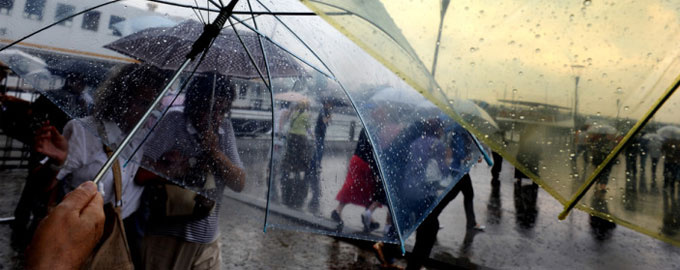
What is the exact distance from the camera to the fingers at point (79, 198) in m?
1.26

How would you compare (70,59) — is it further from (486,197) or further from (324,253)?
(486,197)

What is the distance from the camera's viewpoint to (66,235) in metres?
1.24

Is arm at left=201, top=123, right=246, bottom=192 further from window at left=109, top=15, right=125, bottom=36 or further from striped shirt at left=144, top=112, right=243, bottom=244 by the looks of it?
window at left=109, top=15, right=125, bottom=36

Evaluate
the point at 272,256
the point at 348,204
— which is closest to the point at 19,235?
the point at 272,256

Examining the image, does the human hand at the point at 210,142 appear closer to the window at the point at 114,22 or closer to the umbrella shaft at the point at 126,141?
the umbrella shaft at the point at 126,141

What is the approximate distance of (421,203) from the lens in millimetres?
2059

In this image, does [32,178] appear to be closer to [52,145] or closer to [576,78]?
[52,145]

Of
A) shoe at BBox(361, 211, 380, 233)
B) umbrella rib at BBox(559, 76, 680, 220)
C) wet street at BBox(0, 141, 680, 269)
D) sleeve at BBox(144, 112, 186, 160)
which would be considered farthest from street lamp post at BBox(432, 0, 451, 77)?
wet street at BBox(0, 141, 680, 269)

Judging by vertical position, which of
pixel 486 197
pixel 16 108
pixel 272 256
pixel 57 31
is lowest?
pixel 272 256

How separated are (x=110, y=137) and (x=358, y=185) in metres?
1.18

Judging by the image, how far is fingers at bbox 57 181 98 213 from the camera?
1258 mm

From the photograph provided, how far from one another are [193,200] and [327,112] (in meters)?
1.13

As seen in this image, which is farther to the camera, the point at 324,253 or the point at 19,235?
the point at 324,253

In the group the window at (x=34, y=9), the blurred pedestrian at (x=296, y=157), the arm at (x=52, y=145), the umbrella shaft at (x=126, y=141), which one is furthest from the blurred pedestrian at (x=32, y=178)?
the blurred pedestrian at (x=296, y=157)
